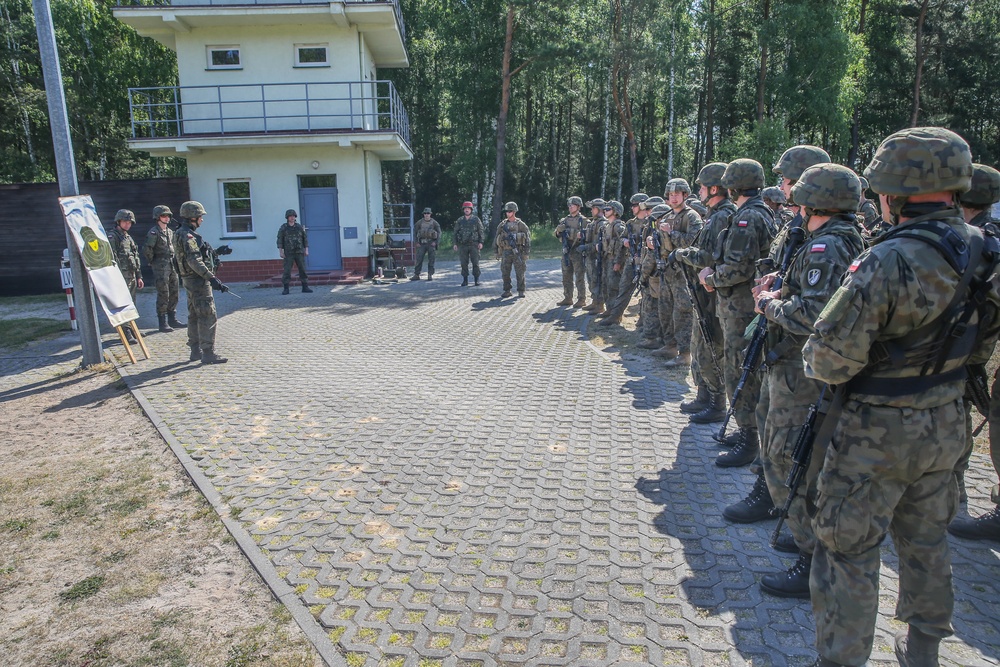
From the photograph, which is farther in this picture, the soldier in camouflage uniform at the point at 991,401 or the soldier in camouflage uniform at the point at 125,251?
the soldier in camouflage uniform at the point at 125,251

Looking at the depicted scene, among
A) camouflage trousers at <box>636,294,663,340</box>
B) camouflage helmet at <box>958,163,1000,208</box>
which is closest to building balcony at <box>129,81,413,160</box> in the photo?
camouflage trousers at <box>636,294,663,340</box>

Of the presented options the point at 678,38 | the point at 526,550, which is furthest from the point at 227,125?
the point at 678,38

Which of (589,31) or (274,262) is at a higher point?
(589,31)

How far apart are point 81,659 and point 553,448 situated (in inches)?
141

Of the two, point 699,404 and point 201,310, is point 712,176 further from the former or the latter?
point 201,310

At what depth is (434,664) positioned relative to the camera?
3.05 m

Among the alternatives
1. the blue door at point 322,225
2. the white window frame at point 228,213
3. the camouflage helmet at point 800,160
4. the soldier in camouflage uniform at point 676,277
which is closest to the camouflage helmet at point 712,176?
the camouflage helmet at point 800,160

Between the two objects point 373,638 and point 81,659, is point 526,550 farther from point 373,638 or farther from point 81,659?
point 81,659

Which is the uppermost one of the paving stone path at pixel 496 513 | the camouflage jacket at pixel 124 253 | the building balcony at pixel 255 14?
the building balcony at pixel 255 14

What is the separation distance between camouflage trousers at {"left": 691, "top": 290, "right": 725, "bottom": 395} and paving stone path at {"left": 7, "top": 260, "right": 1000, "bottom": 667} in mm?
471

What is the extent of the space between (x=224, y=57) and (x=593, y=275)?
13.7 metres

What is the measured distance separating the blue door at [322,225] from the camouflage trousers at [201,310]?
1095 centimetres

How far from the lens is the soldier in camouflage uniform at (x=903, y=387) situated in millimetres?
2510

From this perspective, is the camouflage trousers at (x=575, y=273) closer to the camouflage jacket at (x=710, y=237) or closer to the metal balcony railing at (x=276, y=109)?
the camouflage jacket at (x=710, y=237)
